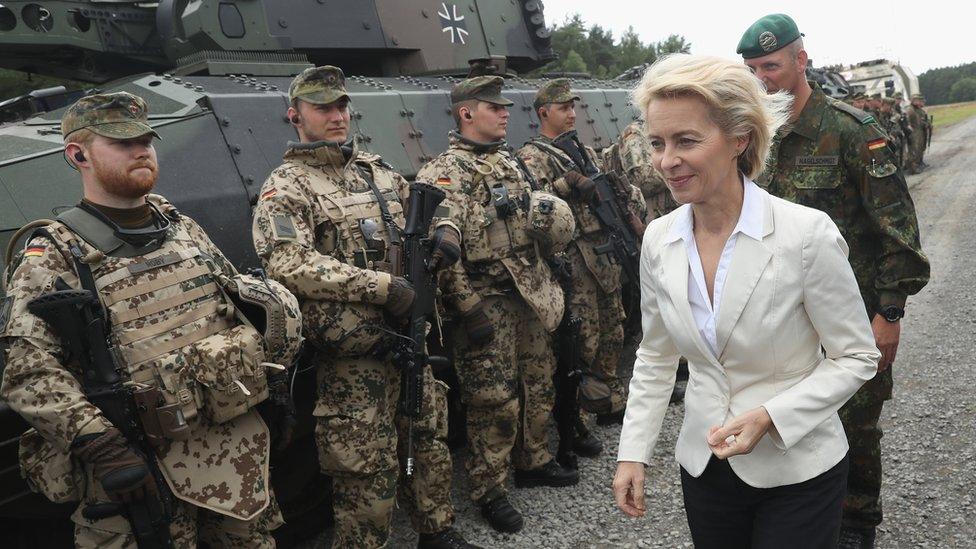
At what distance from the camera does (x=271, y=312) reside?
3.13 meters

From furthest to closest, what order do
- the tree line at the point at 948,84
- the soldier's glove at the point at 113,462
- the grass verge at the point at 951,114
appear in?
the tree line at the point at 948,84 < the grass verge at the point at 951,114 < the soldier's glove at the point at 113,462

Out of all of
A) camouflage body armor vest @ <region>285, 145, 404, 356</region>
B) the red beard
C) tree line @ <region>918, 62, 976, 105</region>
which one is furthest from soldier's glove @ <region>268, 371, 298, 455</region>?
tree line @ <region>918, 62, 976, 105</region>

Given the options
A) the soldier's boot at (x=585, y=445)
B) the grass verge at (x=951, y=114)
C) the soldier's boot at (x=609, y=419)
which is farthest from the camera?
the grass verge at (x=951, y=114)

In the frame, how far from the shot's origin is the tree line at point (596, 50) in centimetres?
1885

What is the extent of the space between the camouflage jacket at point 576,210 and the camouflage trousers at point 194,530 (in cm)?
307

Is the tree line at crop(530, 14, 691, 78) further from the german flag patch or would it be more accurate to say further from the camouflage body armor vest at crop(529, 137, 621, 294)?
the german flag patch

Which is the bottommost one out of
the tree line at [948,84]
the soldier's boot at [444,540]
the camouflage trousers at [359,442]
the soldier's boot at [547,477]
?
the tree line at [948,84]

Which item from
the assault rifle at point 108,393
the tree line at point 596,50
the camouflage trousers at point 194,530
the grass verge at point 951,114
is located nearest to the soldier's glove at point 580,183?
the camouflage trousers at point 194,530

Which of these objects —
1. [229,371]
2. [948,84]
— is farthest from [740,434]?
[948,84]

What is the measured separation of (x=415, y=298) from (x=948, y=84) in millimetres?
56728

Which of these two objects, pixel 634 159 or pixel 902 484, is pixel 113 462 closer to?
pixel 902 484

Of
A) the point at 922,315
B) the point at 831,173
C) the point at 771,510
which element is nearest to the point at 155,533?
the point at 771,510

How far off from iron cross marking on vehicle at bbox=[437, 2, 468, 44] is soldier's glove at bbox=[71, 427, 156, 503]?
5.13 metres

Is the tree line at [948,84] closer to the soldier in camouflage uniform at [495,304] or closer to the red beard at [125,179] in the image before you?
the soldier in camouflage uniform at [495,304]
